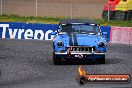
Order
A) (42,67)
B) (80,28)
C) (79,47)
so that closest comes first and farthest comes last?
(42,67)
(79,47)
(80,28)

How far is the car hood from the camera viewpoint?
56.5 feet

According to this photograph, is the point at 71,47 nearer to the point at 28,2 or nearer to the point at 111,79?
the point at 111,79

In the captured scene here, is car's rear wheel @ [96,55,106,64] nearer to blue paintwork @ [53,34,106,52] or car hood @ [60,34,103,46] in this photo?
blue paintwork @ [53,34,106,52]

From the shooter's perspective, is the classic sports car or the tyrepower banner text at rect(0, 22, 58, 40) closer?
the classic sports car

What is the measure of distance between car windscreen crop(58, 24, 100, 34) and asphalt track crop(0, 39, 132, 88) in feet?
4.04

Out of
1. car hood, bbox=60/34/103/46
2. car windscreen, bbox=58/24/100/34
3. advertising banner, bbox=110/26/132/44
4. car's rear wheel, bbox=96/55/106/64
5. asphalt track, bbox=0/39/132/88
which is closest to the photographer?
asphalt track, bbox=0/39/132/88

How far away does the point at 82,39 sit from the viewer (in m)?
17.4

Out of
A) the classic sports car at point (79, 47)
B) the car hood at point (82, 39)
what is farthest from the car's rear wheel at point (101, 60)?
the car hood at point (82, 39)

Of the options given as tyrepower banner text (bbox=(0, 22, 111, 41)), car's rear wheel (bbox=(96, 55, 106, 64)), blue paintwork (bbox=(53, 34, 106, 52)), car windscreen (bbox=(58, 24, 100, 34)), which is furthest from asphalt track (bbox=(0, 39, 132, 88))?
tyrepower banner text (bbox=(0, 22, 111, 41))

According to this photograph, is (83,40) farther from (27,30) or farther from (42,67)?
(27,30)

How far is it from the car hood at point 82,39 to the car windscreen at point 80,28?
0.75 m

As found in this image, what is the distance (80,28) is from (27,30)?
36.5ft

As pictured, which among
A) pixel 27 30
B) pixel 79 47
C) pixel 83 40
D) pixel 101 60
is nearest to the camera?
pixel 79 47

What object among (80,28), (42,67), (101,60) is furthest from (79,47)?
(80,28)
